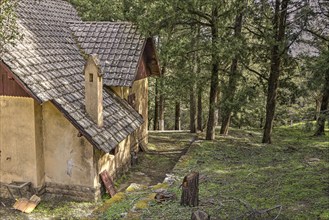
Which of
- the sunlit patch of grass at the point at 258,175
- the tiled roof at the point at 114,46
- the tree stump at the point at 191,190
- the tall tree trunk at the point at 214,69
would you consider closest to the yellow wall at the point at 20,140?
the tiled roof at the point at 114,46

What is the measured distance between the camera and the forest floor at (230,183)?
8891 millimetres

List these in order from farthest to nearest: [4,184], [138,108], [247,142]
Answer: [247,142]
[138,108]
[4,184]

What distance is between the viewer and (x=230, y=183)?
11.5m

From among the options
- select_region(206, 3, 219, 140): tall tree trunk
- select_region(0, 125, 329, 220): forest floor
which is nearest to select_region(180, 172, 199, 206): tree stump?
select_region(0, 125, 329, 220): forest floor

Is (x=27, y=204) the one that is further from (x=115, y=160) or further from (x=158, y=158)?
(x=158, y=158)

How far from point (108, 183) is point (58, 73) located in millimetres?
4424

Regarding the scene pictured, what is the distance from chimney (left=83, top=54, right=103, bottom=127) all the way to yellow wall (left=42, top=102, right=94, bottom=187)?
836 millimetres

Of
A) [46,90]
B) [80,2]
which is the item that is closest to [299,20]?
[46,90]

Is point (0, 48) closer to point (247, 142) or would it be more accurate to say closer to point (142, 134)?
point (142, 134)

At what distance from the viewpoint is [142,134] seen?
18688 millimetres

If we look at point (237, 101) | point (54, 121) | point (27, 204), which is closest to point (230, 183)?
point (237, 101)

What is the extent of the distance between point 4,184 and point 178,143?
32.8 ft

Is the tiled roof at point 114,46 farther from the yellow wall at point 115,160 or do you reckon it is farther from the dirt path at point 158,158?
the dirt path at point 158,158

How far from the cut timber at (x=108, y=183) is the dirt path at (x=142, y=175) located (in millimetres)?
745
